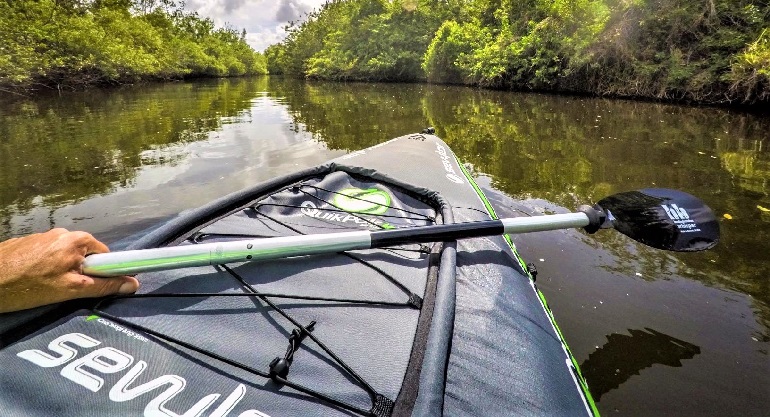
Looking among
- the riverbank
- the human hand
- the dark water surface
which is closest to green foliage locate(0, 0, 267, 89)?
the dark water surface

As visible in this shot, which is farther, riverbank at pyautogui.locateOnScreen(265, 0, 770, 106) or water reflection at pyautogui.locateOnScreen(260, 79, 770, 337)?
riverbank at pyautogui.locateOnScreen(265, 0, 770, 106)

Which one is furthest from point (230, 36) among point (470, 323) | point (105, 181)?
point (470, 323)

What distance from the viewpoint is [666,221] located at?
192 cm

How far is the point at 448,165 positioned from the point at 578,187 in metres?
1.64

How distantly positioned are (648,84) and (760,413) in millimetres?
12059

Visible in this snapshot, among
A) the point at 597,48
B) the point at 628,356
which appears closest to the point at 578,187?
the point at 628,356

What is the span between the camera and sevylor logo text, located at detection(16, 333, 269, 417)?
750mm

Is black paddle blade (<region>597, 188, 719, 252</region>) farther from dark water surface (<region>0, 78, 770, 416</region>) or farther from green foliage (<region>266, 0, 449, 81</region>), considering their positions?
green foliage (<region>266, 0, 449, 81</region>)

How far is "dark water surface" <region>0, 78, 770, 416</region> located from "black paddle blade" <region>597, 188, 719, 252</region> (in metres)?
0.34

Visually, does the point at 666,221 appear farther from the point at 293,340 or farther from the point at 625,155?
the point at 625,155

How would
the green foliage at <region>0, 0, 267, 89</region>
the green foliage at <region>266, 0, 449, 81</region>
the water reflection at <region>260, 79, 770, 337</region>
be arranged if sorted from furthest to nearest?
the green foliage at <region>266, 0, 449, 81</region>
the green foliage at <region>0, 0, 267, 89</region>
the water reflection at <region>260, 79, 770, 337</region>

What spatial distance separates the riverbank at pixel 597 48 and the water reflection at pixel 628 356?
9.50 m

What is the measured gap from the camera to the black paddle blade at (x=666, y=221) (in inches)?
73.4

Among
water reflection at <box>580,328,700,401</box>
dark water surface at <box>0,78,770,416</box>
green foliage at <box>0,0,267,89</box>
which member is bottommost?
water reflection at <box>580,328,700,401</box>
